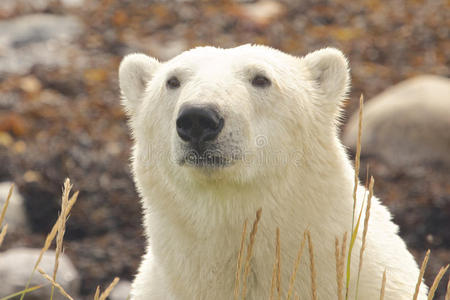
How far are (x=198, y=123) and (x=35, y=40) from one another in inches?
330

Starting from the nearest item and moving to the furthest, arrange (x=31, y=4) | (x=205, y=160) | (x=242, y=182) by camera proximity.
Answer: (x=205, y=160), (x=242, y=182), (x=31, y=4)

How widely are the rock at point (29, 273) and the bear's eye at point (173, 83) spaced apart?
89.1 inches

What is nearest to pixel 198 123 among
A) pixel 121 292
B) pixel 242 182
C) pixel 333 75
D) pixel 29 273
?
pixel 242 182

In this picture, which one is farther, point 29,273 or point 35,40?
point 35,40

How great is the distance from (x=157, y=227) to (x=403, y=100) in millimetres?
5244

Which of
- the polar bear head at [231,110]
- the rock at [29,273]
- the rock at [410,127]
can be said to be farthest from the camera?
the rock at [410,127]

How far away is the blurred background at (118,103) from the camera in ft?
22.4

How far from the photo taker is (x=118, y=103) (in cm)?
917

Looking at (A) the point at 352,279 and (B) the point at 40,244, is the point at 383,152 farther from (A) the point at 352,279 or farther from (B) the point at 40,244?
(A) the point at 352,279

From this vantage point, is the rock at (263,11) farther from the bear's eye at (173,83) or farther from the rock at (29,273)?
the bear's eye at (173,83)

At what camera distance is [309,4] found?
11391 millimetres

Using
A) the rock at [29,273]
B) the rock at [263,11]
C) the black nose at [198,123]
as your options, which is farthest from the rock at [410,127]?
the black nose at [198,123]

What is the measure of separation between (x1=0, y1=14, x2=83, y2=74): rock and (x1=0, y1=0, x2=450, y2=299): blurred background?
0.02 metres

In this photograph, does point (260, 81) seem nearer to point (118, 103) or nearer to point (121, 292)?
point (121, 292)
